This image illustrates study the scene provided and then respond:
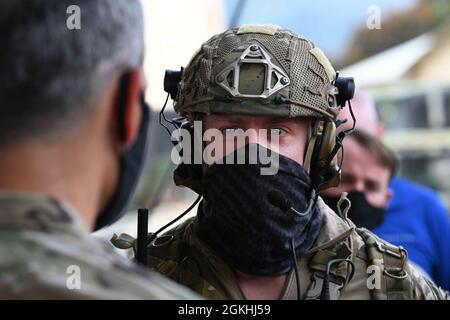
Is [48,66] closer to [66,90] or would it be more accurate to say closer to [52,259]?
[66,90]

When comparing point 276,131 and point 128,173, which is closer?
point 128,173

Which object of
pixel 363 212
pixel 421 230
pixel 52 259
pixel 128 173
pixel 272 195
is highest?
pixel 128 173

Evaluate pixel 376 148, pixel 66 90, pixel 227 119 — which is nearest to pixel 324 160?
pixel 227 119

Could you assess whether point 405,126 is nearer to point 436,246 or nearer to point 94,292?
point 436,246

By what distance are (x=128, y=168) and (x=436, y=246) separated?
10.1ft

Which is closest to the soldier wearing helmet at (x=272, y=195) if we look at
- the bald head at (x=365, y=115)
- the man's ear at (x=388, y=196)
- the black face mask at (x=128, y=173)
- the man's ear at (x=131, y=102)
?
the black face mask at (x=128, y=173)

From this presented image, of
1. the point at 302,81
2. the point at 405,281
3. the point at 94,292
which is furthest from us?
the point at 302,81

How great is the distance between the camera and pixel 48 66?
1599 mm

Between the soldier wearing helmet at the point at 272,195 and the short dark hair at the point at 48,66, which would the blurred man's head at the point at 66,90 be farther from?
the soldier wearing helmet at the point at 272,195

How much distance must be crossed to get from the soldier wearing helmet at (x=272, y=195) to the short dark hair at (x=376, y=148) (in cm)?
181

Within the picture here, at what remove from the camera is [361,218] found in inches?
167

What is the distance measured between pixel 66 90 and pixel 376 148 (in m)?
3.15

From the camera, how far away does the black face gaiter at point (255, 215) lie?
2465mm

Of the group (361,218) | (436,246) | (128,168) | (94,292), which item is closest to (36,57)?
(128,168)
